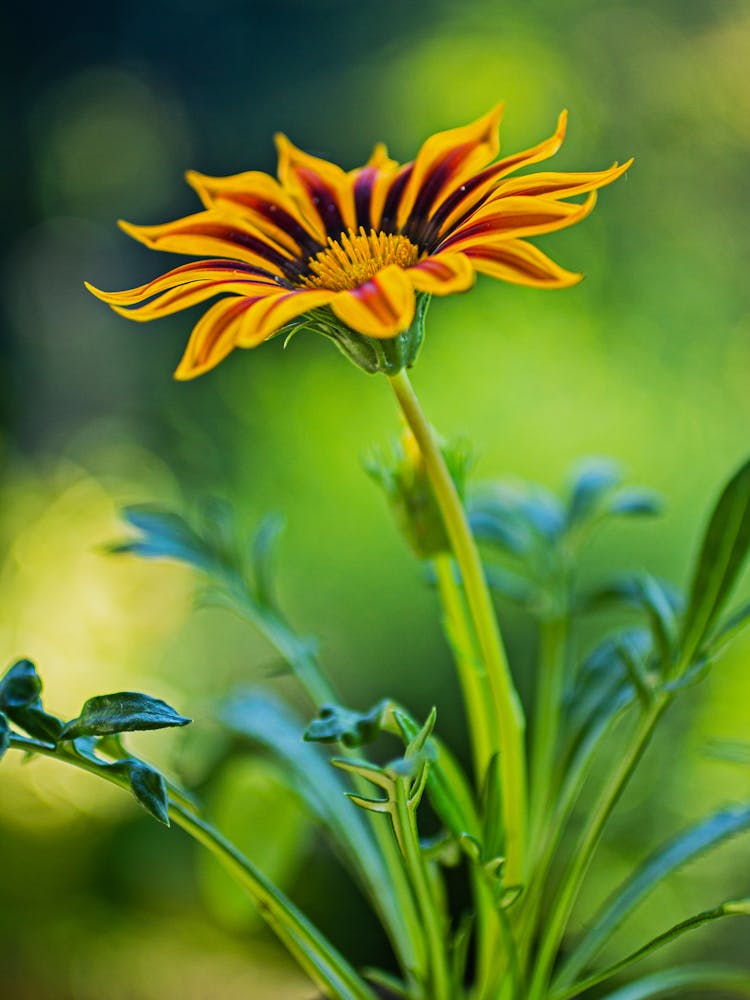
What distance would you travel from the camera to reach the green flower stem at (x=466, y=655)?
0.40 meters

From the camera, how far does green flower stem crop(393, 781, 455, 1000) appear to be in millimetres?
315

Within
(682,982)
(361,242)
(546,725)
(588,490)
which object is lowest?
(682,982)

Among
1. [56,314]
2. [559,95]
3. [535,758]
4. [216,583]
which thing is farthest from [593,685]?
[56,314]

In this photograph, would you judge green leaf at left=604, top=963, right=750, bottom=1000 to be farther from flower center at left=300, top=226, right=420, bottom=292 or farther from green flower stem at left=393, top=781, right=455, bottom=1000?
flower center at left=300, top=226, right=420, bottom=292

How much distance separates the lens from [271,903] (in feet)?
1.21

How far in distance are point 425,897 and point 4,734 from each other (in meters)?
0.17

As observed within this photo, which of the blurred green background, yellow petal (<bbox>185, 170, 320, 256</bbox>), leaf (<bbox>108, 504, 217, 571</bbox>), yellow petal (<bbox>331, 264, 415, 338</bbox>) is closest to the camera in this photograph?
yellow petal (<bbox>331, 264, 415, 338</bbox>)

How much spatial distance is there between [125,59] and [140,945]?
35.7 inches

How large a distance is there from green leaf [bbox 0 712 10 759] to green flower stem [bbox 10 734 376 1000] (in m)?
0.01

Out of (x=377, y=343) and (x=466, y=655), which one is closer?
(x=377, y=343)

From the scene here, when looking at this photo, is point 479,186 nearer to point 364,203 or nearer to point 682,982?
point 364,203

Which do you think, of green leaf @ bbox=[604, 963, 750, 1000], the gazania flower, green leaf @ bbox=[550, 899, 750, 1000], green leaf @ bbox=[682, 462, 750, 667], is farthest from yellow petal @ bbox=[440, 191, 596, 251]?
green leaf @ bbox=[604, 963, 750, 1000]

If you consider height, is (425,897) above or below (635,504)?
below

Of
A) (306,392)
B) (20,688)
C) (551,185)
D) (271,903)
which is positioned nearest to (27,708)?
(20,688)
